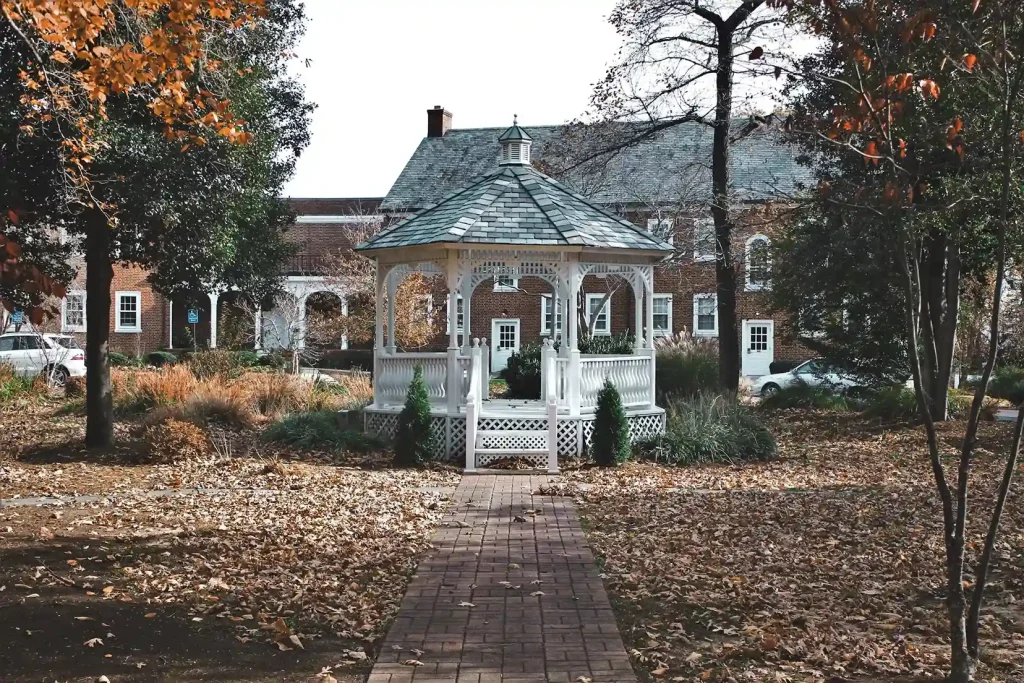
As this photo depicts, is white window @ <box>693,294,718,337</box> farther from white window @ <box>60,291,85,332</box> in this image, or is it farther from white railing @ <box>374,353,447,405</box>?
white railing @ <box>374,353,447,405</box>

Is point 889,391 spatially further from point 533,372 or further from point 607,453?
point 607,453

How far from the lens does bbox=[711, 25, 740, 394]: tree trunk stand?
75.2 feet

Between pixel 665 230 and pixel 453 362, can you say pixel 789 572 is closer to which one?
pixel 453 362

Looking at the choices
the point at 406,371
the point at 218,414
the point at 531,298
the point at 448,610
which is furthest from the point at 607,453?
the point at 531,298

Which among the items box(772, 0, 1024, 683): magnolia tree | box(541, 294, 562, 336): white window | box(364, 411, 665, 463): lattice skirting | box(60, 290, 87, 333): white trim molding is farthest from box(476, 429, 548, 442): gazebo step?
box(60, 290, 87, 333): white trim molding

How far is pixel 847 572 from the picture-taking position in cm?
835

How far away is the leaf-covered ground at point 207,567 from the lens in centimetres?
609

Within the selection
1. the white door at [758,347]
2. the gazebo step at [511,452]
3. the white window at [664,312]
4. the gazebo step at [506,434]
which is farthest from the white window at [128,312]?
the gazebo step at [511,452]

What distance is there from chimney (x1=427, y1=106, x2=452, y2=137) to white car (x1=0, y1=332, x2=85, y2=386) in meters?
19.6

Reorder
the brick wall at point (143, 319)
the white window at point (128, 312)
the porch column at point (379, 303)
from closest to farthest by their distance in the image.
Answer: the porch column at point (379, 303) < the brick wall at point (143, 319) < the white window at point (128, 312)

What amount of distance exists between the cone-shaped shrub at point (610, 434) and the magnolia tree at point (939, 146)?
427cm

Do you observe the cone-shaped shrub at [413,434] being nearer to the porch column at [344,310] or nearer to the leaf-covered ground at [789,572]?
the leaf-covered ground at [789,572]

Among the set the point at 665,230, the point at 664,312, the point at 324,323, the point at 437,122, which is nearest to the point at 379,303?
the point at 665,230

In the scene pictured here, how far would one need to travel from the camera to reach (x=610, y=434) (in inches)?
609
